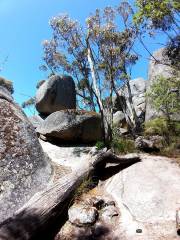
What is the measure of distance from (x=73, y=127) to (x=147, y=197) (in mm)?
9572

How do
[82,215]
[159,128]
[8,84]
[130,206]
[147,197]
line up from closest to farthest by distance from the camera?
[82,215], [130,206], [147,197], [159,128], [8,84]

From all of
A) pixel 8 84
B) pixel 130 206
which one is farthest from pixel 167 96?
pixel 8 84

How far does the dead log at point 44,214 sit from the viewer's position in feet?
18.6

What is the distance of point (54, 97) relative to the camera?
21641 millimetres

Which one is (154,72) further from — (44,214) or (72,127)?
(44,214)

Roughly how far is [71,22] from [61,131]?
9.29 meters

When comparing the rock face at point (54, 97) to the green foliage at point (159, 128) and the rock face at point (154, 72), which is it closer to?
the green foliage at point (159, 128)

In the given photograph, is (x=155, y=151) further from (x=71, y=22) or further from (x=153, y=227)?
(x=71, y=22)

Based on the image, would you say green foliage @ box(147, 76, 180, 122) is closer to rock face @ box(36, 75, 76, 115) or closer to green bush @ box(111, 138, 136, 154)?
green bush @ box(111, 138, 136, 154)

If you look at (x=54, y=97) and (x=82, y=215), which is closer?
(x=82, y=215)

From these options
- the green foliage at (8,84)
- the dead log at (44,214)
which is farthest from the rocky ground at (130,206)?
the green foliage at (8,84)

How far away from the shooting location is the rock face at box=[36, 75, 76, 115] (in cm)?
2164

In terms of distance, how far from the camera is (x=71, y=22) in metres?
22.4

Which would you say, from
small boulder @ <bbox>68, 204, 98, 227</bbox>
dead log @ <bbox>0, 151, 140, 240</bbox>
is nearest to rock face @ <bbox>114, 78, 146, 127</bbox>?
A: dead log @ <bbox>0, 151, 140, 240</bbox>
